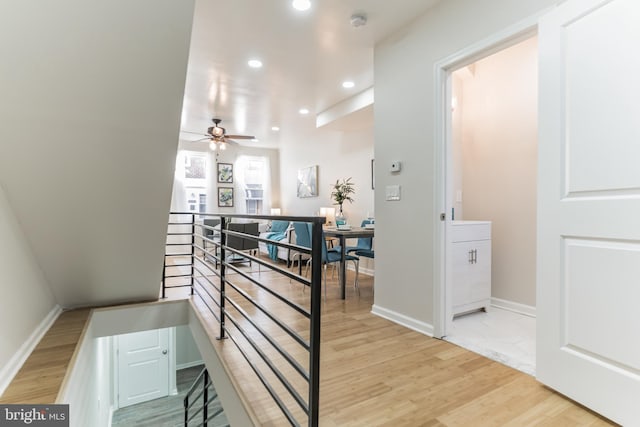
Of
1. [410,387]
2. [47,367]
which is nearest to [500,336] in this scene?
[410,387]

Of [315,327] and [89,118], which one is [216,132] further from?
[315,327]

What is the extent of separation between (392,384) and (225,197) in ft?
22.0

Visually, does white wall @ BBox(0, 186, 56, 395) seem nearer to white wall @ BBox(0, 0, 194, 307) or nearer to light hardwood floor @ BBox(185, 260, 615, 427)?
white wall @ BBox(0, 0, 194, 307)

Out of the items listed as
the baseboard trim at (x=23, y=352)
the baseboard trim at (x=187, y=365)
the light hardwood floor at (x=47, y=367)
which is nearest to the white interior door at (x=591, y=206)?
the light hardwood floor at (x=47, y=367)

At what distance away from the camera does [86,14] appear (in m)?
1.21

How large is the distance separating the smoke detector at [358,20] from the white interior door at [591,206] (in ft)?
4.29

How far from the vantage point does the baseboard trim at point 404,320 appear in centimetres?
245

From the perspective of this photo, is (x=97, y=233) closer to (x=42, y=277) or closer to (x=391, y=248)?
(x=42, y=277)

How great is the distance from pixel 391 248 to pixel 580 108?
1.64 meters

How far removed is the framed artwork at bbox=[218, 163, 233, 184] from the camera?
7652 mm

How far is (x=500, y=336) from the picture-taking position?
2449 millimetres

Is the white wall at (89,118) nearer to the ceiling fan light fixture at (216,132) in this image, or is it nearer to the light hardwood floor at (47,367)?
the light hardwood floor at (47,367)

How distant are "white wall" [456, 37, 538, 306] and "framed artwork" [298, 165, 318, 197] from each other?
3.53 meters

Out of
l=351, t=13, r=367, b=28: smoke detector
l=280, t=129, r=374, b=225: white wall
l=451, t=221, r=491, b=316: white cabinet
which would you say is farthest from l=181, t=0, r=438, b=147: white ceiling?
l=451, t=221, r=491, b=316: white cabinet
